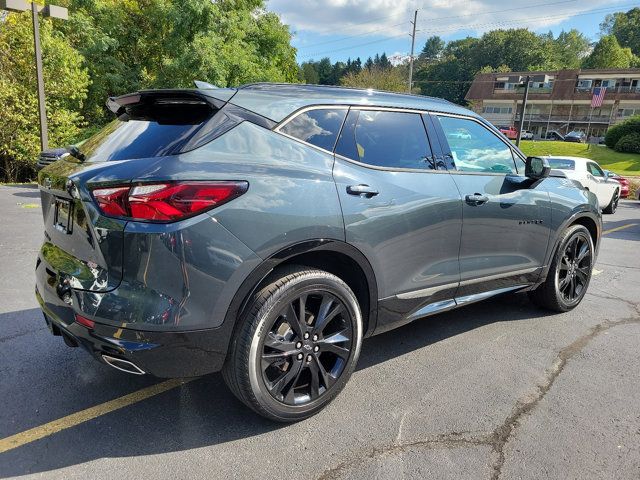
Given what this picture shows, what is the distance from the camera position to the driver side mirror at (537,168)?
12.6 ft

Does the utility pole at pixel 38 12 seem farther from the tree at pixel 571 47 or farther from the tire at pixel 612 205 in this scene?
the tree at pixel 571 47

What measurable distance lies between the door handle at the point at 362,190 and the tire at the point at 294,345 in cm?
48

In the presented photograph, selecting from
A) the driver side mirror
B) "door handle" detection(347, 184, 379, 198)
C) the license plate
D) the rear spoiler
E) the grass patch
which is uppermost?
the rear spoiler

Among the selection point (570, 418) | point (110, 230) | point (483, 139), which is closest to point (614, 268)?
point (483, 139)

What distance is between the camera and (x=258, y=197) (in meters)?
2.33

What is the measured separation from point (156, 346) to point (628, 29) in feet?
468

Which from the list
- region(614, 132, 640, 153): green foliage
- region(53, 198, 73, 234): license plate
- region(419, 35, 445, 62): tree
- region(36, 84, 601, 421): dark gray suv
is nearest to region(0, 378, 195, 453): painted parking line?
region(36, 84, 601, 421): dark gray suv

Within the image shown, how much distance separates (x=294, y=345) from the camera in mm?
2580

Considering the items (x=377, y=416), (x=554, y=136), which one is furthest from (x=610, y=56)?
(x=377, y=416)

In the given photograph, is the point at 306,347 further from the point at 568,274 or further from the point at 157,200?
the point at 568,274

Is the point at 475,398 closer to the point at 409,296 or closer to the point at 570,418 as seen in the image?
the point at 570,418

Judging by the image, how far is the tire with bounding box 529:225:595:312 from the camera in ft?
14.2

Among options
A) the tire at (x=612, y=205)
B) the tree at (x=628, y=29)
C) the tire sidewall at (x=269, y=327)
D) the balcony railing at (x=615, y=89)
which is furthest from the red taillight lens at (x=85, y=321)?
the tree at (x=628, y=29)

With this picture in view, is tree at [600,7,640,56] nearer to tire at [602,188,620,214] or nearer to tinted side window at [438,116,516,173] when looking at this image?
Answer: tire at [602,188,620,214]
